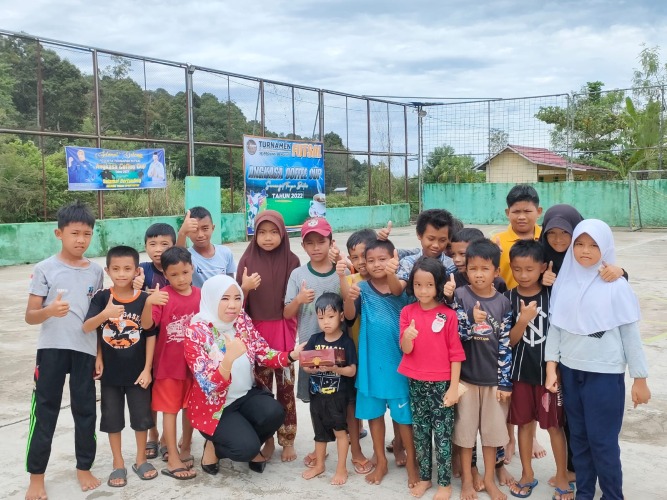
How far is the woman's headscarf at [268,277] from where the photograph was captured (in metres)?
3.63

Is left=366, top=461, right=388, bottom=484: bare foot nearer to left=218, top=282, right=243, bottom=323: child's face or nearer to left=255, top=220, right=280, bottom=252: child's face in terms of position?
left=218, top=282, right=243, bottom=323: child's face

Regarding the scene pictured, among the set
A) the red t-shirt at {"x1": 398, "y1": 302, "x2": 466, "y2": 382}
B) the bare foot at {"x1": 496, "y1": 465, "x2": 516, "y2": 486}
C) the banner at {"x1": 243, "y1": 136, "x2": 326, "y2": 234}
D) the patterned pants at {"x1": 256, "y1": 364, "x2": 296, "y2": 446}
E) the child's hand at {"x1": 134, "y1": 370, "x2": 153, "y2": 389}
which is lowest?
the bare foot at {"x1": 496, "y1": 465, "x2": 516, "y2": 486}

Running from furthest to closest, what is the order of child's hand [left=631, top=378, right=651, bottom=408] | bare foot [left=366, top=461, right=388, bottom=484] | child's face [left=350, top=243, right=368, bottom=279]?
1. child's face [left=350, top=243, right=368, bottom=279]
2. bare foot [left=366, top=461, right=388, bottom=484]
3. child's hand [left=631, top=378, right=651, bottom=408]

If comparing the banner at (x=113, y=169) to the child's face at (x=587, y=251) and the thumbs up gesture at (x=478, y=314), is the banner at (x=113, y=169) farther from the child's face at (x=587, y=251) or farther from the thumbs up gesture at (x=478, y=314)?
the child's face at (x=587, y=251)

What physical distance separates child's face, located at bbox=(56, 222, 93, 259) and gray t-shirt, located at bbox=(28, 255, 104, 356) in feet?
0.26

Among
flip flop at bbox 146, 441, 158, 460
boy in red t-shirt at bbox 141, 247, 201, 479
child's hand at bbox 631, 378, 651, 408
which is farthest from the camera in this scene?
flip flop at bbox 146, 441, 158, 460

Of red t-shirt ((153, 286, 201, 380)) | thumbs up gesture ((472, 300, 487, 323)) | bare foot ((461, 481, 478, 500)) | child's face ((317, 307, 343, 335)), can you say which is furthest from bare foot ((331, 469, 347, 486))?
thumbs up gesture ((472, 300, 487, 323))

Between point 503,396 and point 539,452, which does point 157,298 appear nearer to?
point 503,396

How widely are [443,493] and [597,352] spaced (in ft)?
3.31

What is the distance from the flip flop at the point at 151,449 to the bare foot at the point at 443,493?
5.48ft

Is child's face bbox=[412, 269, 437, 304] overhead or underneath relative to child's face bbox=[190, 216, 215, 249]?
underneath

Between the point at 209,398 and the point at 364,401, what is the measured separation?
33.0 inches

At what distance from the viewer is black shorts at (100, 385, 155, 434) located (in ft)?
10.8

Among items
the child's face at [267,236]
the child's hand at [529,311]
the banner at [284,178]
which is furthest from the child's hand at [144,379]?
the banner at [284,178]
